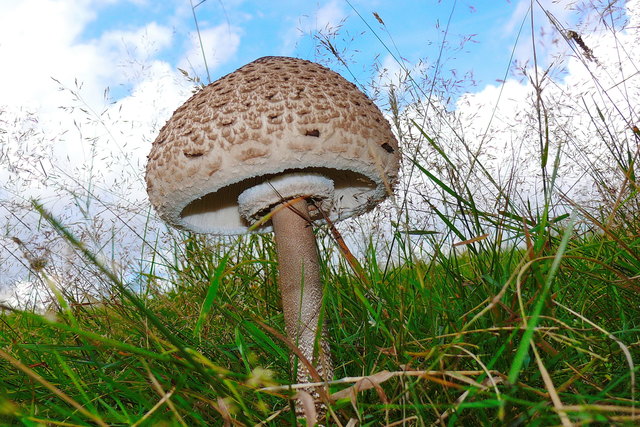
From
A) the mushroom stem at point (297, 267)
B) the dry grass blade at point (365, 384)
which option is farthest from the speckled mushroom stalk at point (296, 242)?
the dry grass blade at point (365, 384)

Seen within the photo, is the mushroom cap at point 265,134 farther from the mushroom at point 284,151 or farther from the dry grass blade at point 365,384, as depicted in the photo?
the dry grass blade at point 365,384

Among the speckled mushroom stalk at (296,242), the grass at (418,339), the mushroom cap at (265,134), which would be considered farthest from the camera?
the speckled mushroom stalk at (296,242)

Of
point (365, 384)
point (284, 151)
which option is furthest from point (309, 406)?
→ point (284, 151)

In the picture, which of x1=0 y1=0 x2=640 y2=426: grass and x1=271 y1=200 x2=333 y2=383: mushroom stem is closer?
x1=0 y1=0 x2=640 y2=426: grass

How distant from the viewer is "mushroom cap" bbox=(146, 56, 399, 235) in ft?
5.10

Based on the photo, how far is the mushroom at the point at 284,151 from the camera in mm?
1560

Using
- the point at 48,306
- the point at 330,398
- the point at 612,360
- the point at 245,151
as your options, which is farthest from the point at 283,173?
the point at 48,306

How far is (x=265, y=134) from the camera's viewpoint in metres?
1.55

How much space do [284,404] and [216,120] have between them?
98cm

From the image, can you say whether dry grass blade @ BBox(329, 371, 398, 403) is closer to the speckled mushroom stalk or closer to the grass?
the grass

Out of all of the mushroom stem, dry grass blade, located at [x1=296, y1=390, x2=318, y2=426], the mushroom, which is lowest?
dry grass blade, located at [x1=296, y1=390, x2=318, y2=426]

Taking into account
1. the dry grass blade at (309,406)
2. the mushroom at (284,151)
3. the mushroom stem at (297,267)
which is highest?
the mushroom at (284,151)

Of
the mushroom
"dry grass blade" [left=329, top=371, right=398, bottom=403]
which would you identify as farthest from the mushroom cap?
"dry grass blade" [left=329, top=371, right=398, bottom=403]

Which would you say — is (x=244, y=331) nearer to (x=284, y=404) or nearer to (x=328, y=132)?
(x=284, y=404)
